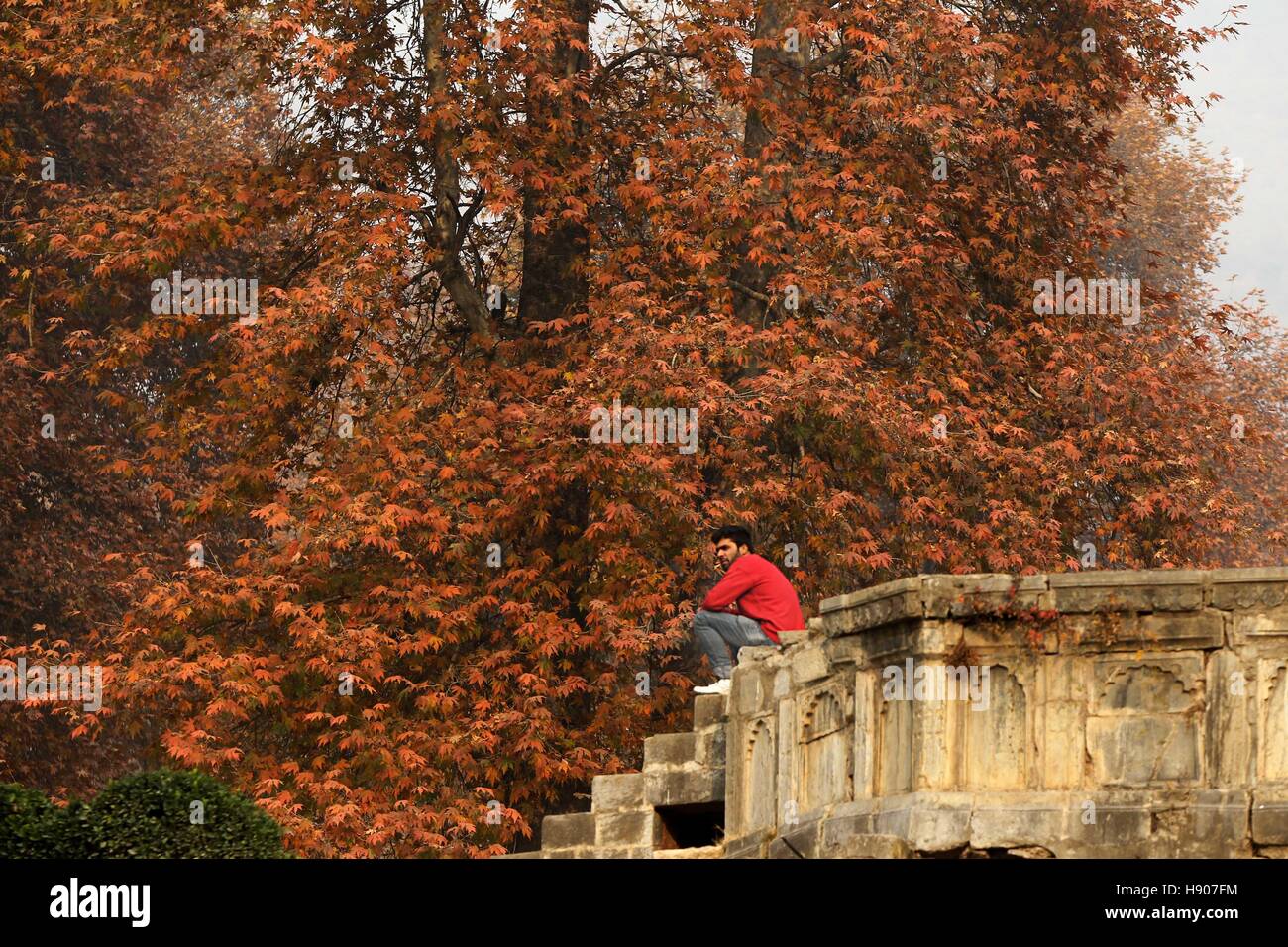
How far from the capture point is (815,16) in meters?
21.5

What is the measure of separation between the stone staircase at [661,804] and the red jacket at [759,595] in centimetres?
65

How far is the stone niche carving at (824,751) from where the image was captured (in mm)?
12852

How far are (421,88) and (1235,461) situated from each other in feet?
29.7

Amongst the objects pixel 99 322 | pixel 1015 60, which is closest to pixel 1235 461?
pixel 1015 60

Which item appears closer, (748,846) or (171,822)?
(171,822)

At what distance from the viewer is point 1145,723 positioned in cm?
1163

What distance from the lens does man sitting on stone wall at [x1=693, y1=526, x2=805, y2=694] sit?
15562mm

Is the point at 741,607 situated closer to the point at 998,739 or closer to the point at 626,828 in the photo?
the point at 626,828

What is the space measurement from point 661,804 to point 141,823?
4860mm

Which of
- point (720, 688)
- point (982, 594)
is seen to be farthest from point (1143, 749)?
point (720, 688)

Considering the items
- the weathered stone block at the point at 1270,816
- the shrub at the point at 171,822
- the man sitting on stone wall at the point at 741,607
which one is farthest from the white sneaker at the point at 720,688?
the weathered stone block at the point at 1270,816

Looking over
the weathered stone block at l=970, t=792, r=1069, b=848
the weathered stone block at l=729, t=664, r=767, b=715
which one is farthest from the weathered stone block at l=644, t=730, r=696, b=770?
the weathered stone block at l=970, t=792, r=1069, b=848

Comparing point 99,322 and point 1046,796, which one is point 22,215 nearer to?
point 99,322
